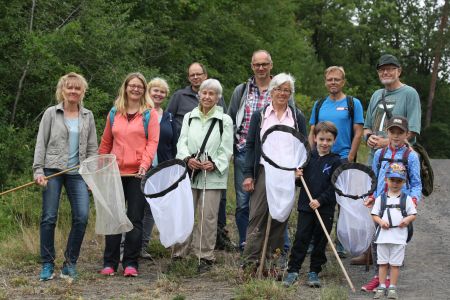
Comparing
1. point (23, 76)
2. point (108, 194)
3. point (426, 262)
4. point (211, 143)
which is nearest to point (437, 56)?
point (23, 76)

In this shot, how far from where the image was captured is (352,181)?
6633 mm

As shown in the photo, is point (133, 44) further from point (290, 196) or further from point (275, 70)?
point (275, 70)

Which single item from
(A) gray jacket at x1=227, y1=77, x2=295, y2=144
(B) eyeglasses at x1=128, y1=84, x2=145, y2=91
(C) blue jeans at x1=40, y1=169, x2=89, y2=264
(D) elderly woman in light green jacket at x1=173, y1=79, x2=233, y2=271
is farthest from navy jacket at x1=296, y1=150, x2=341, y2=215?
(C) blue jeans at x1=40, y1=169, x2=89, y2=264

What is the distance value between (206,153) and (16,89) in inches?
254

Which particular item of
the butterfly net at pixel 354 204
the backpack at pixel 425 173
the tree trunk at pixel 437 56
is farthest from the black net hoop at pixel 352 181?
the tree trunk at pixel 437 56

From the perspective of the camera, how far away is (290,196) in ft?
21.6

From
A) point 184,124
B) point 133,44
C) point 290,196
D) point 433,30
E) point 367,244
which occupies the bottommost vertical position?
point 367,244

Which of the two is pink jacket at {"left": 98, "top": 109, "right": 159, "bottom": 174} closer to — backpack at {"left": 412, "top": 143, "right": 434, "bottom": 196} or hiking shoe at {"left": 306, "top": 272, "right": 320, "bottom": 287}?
hiking shoe at {"left": 306, "top": 272, "right": 320, "bottom": 287}

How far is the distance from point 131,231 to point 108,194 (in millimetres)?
622

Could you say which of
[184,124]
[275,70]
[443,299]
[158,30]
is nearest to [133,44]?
[158,30]

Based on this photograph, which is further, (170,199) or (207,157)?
(207,157)

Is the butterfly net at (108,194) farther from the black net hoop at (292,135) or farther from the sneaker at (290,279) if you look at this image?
the sneaker at (290,279)

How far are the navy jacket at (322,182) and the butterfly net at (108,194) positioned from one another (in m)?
1.77

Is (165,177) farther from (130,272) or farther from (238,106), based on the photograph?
(238,106)
